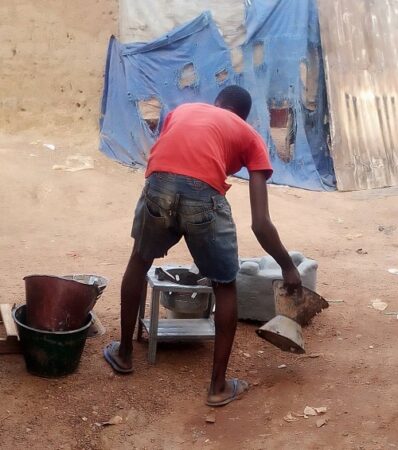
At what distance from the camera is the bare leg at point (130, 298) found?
3648 millimetres

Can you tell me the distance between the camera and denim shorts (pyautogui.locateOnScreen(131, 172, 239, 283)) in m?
3.29

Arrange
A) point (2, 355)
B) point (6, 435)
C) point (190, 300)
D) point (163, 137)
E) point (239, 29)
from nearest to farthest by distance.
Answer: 1. point (6, 435)
2. point (163, 137)
3. point (2, 355)
4. point (190, 300)
5. point (239, 29)

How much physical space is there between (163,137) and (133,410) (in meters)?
1.39

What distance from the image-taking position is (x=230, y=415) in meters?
3.43

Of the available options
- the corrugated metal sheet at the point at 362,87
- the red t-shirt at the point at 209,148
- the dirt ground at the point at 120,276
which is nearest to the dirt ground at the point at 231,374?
the dirt ground at the point at 120,276

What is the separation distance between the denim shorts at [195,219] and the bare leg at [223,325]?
7 cm

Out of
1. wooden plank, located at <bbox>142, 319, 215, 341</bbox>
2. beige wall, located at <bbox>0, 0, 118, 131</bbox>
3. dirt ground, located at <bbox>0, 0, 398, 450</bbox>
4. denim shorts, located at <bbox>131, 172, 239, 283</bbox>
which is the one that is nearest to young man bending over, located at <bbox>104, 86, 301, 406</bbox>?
denim shorts, located at <bbox>131, 172, 239, 283</bbox>

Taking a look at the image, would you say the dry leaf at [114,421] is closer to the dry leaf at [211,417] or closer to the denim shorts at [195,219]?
the dry leaf at [211,417]

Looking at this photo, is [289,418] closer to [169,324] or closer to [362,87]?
[169,324]

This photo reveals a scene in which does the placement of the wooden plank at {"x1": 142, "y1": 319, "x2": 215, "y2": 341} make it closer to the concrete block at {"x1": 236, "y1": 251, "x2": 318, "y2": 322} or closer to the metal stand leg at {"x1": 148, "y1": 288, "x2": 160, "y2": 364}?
the metal stand leg at {"x1": 148, "y1": 288, "x2": 160, "y2": 364}

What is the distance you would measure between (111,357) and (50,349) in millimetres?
429

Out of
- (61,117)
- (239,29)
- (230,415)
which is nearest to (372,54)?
(239,29)

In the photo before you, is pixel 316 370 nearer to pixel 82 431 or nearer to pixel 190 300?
pixel 190 300

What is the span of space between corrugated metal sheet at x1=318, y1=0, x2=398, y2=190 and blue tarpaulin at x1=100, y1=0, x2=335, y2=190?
0.34 m
